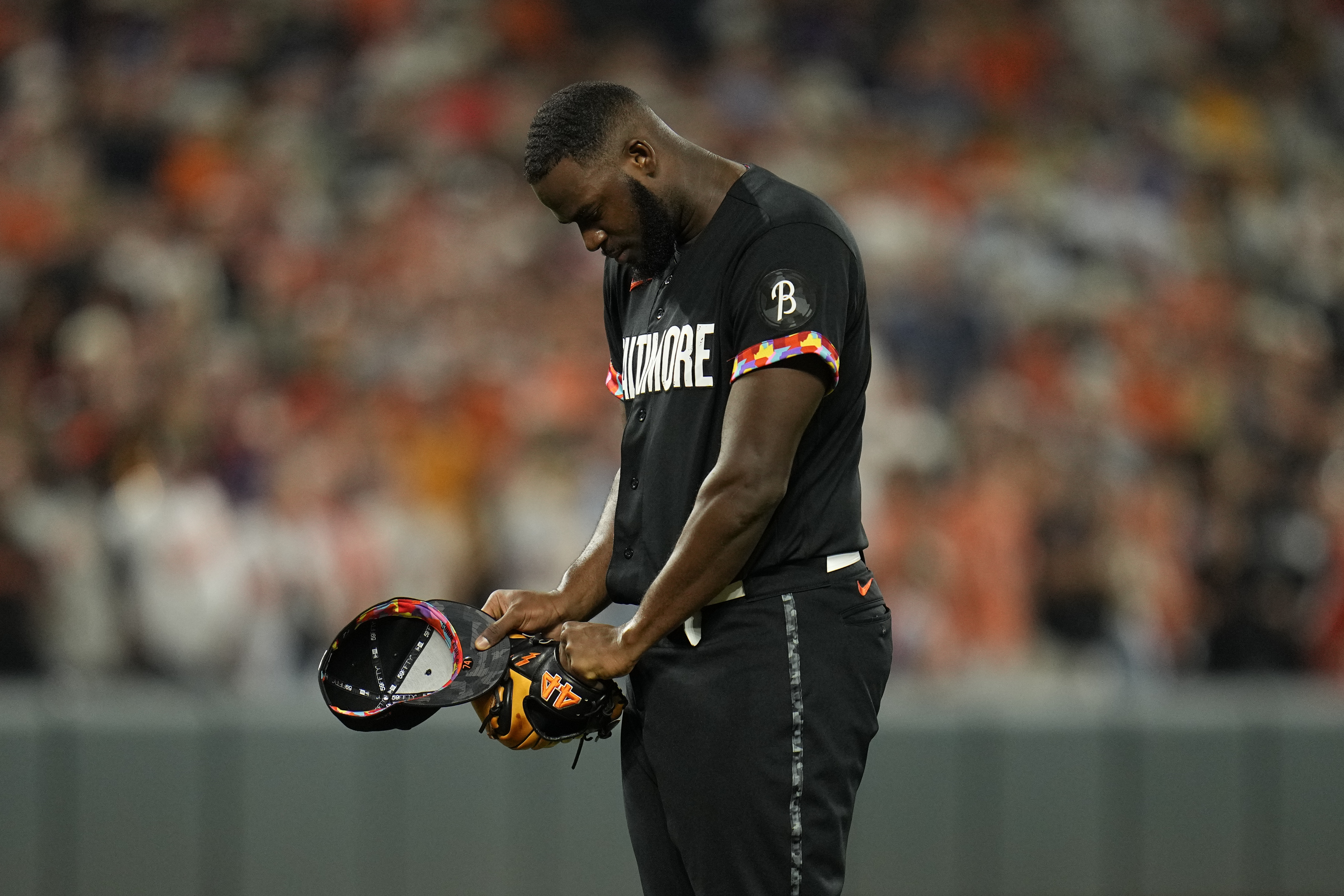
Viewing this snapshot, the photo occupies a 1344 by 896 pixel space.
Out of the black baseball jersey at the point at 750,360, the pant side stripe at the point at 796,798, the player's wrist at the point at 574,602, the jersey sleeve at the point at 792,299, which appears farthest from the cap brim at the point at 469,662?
the jersey sleeve at the point at 792,299

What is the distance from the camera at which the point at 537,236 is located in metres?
9.41

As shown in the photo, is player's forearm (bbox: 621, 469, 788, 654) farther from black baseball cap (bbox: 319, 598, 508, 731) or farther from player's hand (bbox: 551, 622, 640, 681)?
black baseball cap (bbox: 319, 598, 508, 731)

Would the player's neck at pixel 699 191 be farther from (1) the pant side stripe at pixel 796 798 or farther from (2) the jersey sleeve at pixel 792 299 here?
(1) the pant side stripe at pixel 796 798

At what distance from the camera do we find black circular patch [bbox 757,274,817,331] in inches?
107

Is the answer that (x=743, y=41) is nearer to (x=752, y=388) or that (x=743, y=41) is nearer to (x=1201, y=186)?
(x=1201, y=186)

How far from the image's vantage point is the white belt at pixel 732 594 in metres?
2.85

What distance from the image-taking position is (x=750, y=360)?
8.91 feet

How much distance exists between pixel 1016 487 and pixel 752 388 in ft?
16.7

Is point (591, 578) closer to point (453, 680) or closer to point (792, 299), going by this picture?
point (453, 680)

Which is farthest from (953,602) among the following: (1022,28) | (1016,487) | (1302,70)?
(1302,70)

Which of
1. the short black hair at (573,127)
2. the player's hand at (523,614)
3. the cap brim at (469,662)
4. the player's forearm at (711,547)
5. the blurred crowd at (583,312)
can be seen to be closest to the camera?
the player's forearm at (711,547)

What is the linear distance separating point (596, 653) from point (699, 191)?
2.86 feet

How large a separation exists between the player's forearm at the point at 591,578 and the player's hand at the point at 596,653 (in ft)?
1.08

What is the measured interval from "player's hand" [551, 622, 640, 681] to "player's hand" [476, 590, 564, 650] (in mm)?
199
